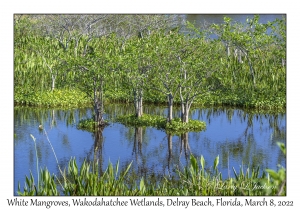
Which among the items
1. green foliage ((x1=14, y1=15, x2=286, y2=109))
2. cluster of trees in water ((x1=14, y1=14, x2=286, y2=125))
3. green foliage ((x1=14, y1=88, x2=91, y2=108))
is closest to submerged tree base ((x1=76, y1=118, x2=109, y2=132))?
cluster of trees in water ((x1=14, y1=14, x2=286, y2=125))

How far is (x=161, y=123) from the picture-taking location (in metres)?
20.3

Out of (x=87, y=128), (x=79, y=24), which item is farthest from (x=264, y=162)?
(x=79, y=24)

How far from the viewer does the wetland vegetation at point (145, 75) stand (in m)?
15.4

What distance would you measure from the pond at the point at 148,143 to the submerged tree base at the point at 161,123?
1.09ft

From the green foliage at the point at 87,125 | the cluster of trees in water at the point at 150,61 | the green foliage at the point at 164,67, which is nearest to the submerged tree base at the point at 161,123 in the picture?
the cluster of trees in water at the point at 150,61

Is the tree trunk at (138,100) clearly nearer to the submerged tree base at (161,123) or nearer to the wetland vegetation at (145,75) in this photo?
the wetland vegetation at (145,75)

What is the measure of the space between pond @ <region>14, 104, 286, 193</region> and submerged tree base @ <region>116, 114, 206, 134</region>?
0.33m

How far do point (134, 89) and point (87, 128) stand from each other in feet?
7.64

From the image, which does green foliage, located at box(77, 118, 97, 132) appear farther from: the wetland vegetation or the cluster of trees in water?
the cluster of trees in water

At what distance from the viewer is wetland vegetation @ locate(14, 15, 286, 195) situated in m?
15.4

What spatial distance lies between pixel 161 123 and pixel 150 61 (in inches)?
90.3

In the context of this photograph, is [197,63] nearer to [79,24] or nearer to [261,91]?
[261,91]

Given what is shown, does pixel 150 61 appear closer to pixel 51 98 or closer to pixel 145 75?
pixel 145 75

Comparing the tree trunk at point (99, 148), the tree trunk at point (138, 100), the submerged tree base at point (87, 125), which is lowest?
the tree trunk at point (99, 148)
